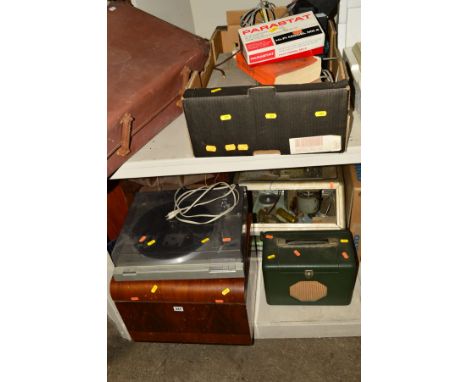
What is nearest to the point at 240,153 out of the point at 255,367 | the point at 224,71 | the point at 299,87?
the point at 299,87

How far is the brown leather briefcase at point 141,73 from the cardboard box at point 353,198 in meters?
0.57

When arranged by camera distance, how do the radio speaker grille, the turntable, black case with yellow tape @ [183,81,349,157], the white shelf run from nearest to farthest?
1. black case with yellow tape @ [183,81,349,157]
2. the white shelf
3. the turntable
4. the radio speaker grille

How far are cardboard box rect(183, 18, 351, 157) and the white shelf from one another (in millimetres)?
21

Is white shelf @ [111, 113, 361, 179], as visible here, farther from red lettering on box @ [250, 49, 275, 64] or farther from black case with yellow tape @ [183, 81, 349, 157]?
red lettering on box @ [250, 49, 275, 64]

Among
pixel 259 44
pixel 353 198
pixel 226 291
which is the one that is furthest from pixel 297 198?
pixel 259 44

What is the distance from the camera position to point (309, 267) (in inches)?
42.5

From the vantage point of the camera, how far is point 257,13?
1.19 meters

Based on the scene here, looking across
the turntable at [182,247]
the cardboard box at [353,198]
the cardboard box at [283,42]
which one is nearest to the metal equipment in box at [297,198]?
the cardboard box at [353,198]

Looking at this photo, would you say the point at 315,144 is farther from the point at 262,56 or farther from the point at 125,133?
the point at 125,133

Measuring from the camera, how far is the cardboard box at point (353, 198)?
115 centimetres

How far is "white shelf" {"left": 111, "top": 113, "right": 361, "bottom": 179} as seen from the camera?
2.87 feet

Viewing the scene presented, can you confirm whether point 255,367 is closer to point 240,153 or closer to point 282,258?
point 282,258

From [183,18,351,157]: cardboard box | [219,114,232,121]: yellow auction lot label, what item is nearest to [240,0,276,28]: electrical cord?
[183,18,351,157]: cardboard box
